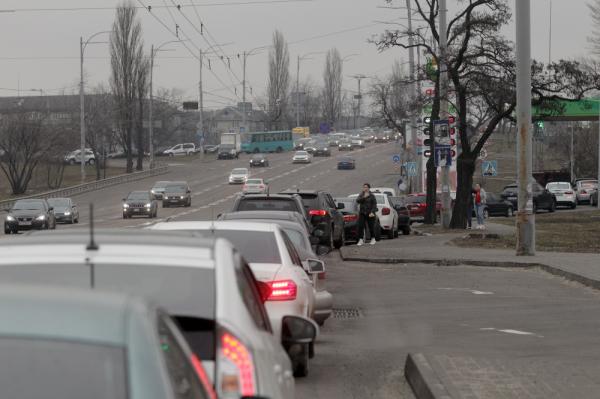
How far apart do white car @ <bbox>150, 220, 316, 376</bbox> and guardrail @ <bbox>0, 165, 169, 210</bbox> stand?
59017mm

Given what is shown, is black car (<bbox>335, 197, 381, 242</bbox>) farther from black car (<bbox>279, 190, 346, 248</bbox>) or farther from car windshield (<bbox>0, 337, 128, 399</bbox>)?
car windshield (<bbox>0, 337, 128, 399</bbox>)

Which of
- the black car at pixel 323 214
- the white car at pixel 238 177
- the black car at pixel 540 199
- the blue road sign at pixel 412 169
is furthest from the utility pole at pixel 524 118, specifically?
the white car at pixel 238 177

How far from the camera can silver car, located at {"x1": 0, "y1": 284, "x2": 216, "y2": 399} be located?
10.3ft

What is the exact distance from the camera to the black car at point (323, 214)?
86.3 feet

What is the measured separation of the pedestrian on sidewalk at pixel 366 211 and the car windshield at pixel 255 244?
2030 cm

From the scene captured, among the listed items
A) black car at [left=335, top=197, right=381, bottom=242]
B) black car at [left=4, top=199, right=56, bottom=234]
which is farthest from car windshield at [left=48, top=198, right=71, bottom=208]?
black car at [left=335, top=197, right=381, bottom=242]

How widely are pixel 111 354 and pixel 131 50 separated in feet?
296

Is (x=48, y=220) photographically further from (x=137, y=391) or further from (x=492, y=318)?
(x=137, y=391)

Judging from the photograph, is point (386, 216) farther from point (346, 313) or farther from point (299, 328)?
point (299, 328)

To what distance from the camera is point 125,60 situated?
301 ft

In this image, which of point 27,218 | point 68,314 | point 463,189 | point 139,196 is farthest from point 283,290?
point 139,196

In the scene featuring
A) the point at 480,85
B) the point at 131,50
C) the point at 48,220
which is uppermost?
the point at 131,50

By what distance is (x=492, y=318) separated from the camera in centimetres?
1538

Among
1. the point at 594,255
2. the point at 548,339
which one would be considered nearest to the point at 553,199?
the point at 594,255
